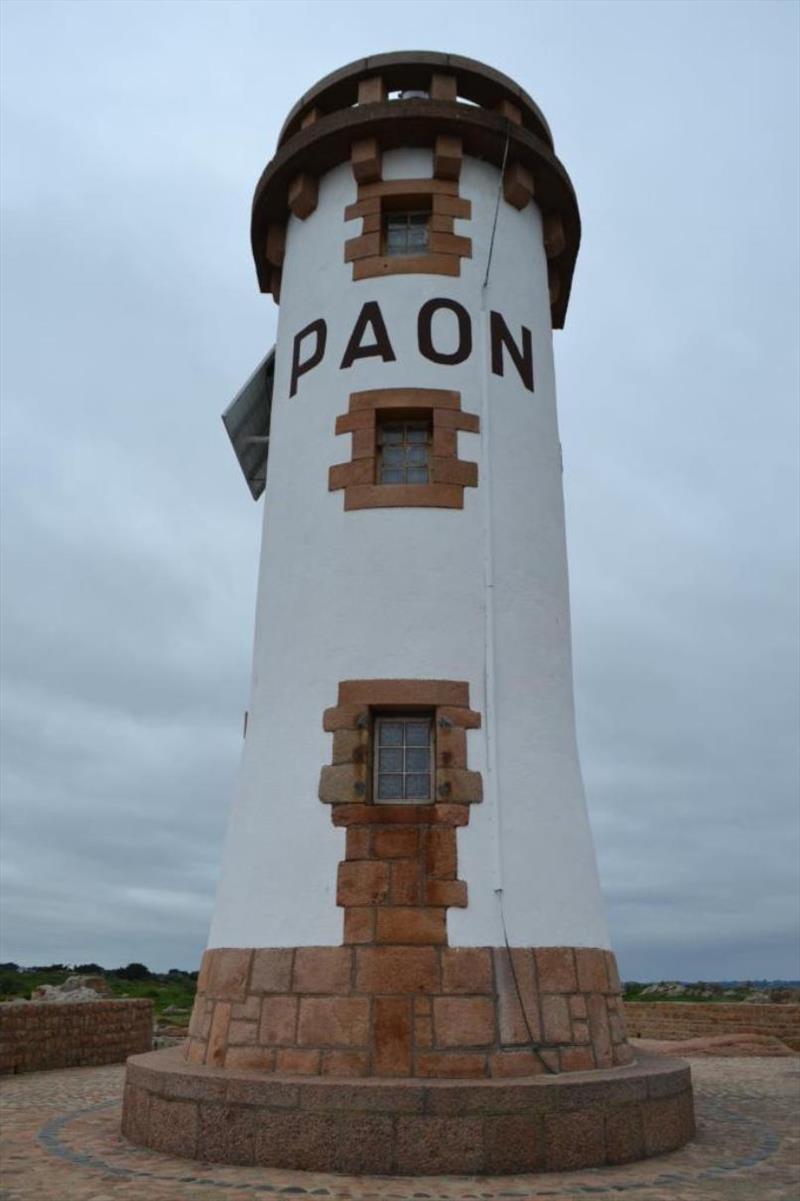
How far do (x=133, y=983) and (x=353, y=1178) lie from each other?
37117 millimetres

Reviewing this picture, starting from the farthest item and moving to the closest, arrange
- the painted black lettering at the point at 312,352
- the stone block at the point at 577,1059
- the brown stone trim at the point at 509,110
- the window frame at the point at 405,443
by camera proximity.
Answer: the brown stone trim at the point at 509,110 < the painted black lettering at the point at 312,352 < the window frame at the point at 405,443 < the stone block at the point at 577,1059

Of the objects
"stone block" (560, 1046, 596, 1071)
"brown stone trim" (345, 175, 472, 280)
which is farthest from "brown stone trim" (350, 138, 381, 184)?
"stone block" (560, 1046, 596, 1071)

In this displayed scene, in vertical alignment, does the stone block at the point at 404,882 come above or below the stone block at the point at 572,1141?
above

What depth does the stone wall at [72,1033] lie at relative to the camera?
14234mm

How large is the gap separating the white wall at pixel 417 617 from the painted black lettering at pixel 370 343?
80mm

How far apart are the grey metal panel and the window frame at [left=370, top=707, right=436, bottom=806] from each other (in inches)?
193

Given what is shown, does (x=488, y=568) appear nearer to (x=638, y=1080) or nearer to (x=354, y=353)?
(x=354, y=353)

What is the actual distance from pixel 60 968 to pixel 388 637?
49864mm

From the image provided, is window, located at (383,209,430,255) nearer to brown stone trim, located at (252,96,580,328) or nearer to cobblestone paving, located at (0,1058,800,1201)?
brown stone trim, located at (252,96,580,328)

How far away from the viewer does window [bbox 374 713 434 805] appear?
838 cm

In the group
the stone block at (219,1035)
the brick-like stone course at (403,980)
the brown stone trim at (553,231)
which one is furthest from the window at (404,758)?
the brown stone trim at (553,231)

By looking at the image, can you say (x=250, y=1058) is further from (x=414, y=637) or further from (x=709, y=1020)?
(x=709, y=1020)

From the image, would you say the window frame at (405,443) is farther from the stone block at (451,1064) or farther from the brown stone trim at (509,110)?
the stone block at (451,1064)

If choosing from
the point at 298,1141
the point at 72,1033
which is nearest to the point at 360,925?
the point at 298,1141
